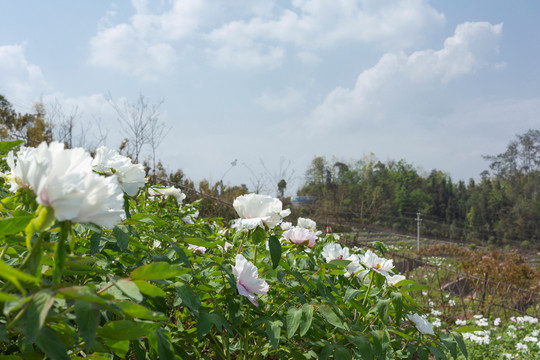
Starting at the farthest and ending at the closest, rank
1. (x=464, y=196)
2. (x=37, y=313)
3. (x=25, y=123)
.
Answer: (x=464, y=196) → (x=25, y=123) → (x=37, y=313)

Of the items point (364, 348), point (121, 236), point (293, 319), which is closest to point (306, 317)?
point (293, 319)

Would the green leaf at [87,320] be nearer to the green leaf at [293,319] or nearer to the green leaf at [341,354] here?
the green leaf at [293,319]

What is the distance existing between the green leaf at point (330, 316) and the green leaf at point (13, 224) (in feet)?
1.93

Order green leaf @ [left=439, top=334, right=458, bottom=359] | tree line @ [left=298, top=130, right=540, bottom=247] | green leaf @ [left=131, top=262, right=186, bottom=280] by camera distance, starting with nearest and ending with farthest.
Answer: green leaf @ [left=131, top=262, right=186, bottom=280] < green leaf @ [left=439, top=334, right=458, bottom=359] < tree line @ [left=298, top=130, right=540, bottom=247]

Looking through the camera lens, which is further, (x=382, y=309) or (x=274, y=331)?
(x=382, y=309)

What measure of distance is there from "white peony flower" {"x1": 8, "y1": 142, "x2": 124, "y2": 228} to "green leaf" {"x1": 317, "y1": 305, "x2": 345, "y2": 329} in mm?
521

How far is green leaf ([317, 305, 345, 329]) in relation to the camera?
82 centimetres

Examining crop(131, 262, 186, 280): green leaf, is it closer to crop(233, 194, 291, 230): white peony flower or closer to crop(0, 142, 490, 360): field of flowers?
crop(0, 142, 490, 360): field of flowers

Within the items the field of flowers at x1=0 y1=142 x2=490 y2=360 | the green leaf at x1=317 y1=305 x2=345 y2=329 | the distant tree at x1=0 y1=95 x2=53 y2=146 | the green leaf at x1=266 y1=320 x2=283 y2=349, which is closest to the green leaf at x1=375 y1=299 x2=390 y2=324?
the field of flowers at x1=0 y1=142 x2=490 y2=360

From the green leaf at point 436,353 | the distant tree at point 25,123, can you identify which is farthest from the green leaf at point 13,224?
the distant tree at point 25,123

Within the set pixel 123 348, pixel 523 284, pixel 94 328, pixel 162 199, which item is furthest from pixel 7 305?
pixel 523 284

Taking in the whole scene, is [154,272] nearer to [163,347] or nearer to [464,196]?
[163,347]

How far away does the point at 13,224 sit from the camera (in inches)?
19.5

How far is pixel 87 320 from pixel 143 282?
0.09 m
